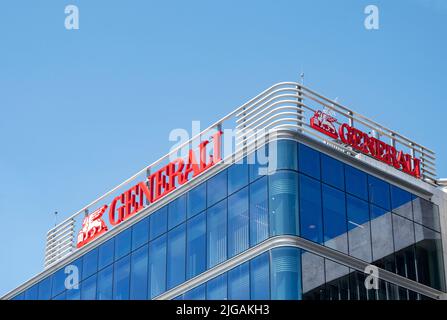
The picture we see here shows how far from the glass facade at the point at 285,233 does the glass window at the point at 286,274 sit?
44mm

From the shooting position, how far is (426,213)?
52.7m

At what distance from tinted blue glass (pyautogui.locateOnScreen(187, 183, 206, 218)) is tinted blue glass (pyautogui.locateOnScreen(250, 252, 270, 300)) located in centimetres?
548

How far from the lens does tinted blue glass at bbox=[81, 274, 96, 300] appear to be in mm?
56375

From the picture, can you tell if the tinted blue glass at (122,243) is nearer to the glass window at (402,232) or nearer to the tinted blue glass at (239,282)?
the tinted blue glass at (239,282)

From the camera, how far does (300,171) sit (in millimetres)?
46188

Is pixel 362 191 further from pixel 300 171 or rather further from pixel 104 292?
pixel 104 292

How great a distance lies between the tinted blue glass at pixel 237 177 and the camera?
47.4m

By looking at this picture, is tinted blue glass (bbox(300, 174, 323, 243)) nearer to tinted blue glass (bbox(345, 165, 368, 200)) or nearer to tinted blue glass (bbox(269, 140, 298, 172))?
tinted blue glass (bbox(269, 140, 298, 172))

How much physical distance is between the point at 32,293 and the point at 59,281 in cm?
Answer: 333

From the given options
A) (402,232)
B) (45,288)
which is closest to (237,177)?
(402,232)

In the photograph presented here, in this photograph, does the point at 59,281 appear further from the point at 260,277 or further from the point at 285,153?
the point at 285,153

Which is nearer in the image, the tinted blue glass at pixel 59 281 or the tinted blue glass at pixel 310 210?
the tinted blue glass at pixel 310 210

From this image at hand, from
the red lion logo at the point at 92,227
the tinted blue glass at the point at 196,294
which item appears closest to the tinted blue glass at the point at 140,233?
the red lion logo at the point at 92,227
